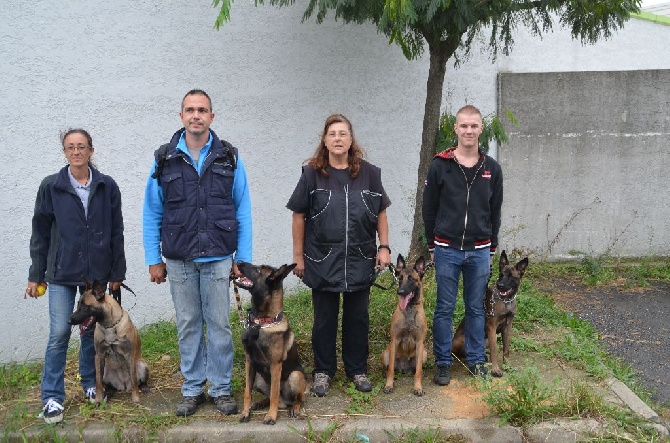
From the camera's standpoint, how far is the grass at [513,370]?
12.9 ft

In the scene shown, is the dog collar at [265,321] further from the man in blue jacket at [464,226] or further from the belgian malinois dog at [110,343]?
the man in blue jacket at [464,226]

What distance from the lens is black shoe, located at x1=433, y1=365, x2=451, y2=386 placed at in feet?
15.1

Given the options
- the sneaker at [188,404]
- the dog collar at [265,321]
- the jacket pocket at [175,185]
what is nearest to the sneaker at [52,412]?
the sneaker at [188,404]

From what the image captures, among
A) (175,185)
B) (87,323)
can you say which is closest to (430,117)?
(175,185)

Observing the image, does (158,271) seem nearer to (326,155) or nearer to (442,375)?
(326,155)

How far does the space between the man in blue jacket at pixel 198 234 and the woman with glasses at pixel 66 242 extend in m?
0.39

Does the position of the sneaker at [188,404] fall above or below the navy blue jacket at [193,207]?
below

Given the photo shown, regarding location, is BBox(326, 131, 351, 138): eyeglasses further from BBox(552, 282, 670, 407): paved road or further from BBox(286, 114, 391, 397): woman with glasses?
BBox(552, 282, 670, 407): paved road

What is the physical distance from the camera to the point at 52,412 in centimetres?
412

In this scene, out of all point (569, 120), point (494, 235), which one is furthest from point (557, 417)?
point (569, 120)

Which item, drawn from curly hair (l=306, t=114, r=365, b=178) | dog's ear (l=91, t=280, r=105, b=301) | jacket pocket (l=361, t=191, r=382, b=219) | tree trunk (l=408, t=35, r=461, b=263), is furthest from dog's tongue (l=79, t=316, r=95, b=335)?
tree trunk (l=408, t=35, r=461, b=263)

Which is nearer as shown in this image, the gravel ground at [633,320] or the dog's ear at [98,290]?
the dog's ear at [98,290]

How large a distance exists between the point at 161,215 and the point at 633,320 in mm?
5269

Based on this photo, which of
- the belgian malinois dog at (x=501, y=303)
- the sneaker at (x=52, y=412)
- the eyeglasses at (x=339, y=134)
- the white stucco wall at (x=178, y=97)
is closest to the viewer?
the sneaker at (x=52, y=412)
